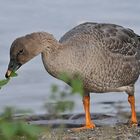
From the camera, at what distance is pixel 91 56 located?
8.96 metres

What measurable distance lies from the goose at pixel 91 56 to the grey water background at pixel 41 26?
2.75 ft

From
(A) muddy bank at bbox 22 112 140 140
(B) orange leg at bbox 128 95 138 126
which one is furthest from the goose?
(A) muddy bank at bbox 22 112 140 140

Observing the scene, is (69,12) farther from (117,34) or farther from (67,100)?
(67,100)

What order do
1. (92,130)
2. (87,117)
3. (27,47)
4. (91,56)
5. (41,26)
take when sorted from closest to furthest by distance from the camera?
1. (27,47)
2. (91,56)
3. (92,130)
4. (87,117)
5. (41,26)

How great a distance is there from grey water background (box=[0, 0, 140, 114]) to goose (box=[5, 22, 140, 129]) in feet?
2.75

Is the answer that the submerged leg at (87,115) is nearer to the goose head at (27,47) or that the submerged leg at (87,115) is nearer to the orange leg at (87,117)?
the orange leg at (87,117)

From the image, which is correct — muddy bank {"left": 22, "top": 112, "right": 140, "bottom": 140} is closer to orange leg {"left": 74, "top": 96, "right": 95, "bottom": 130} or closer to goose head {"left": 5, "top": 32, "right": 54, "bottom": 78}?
orange leg {"left": 74, "top": 96, "right": 95, "bottom": 130}

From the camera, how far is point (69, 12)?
1505 cm

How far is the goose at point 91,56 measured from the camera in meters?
8.64

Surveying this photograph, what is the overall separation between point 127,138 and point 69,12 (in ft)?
23.5

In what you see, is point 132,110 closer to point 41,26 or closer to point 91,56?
point 91,56

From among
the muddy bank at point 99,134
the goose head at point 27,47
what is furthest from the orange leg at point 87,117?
the goose head at point 27,47

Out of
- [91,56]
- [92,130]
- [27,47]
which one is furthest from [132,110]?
[27,47]

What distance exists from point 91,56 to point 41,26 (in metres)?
5.44
